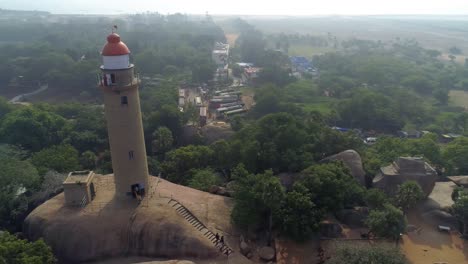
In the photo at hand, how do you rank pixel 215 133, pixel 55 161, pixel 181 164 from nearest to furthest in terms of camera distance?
pixel 55 161, pixel 181 164, pixel 215 133

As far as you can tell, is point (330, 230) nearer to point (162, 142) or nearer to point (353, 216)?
point (353, 216)

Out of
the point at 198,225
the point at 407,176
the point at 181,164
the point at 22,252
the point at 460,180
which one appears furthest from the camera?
the point at 181,164

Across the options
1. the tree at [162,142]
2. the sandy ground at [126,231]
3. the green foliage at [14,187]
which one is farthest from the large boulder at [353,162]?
the green foliage at [14,187]

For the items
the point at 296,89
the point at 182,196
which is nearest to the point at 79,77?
the point at 296,89

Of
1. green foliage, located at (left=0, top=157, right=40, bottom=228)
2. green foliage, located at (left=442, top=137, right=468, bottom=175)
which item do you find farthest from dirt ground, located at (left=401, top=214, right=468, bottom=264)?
green foliage, located at (left=0, top=157, right=40, bottom=228)

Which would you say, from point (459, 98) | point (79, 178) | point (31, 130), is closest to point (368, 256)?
point (79, 178)
